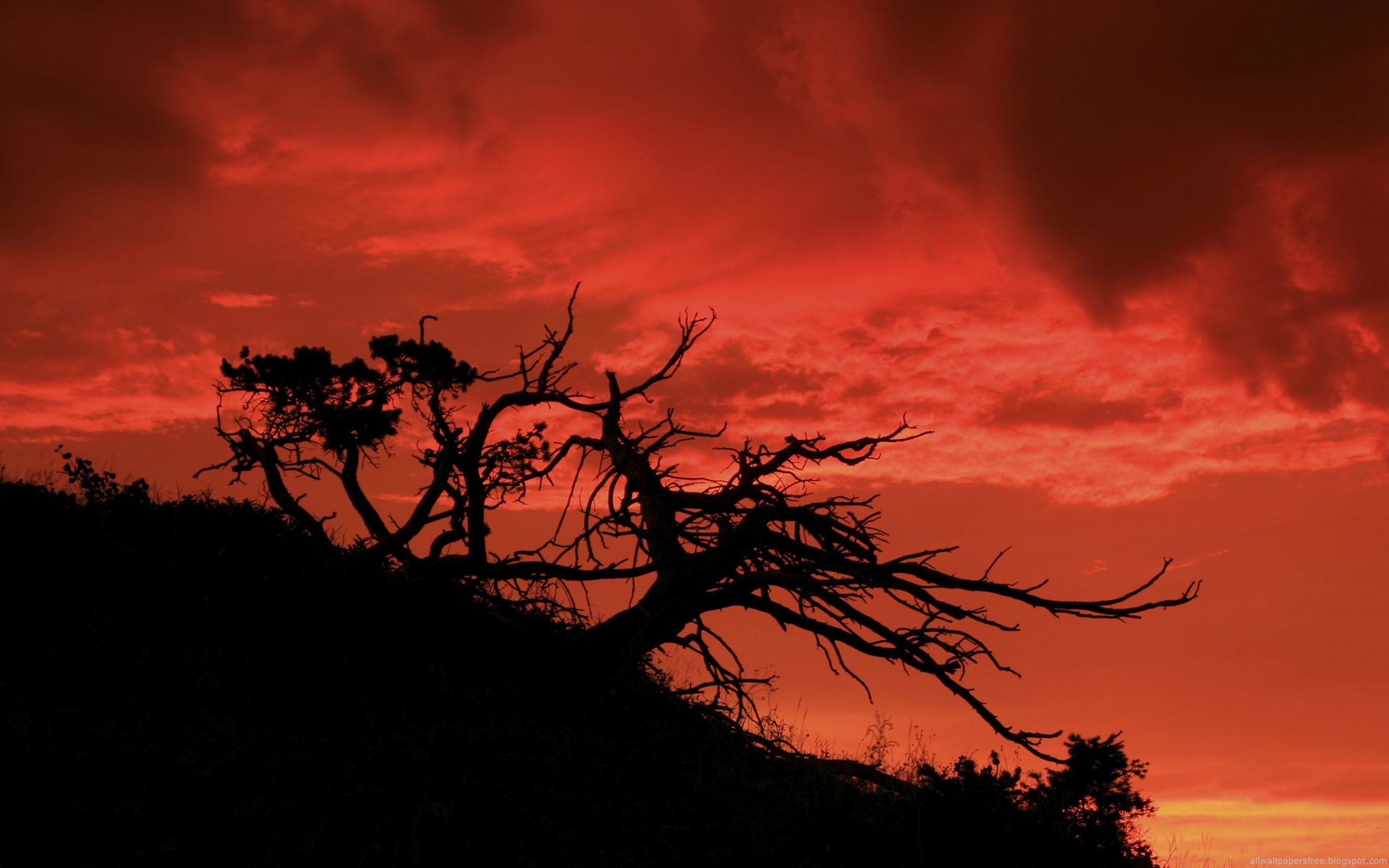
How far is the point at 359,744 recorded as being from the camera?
380 inches

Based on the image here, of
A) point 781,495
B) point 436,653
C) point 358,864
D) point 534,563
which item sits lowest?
point 358,864

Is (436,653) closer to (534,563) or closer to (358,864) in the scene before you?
(534,563)

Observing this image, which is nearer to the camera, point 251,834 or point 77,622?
point 251,834

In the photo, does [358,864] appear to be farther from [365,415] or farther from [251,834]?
[365,415]

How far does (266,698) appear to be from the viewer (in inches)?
401

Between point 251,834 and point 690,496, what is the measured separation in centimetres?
744

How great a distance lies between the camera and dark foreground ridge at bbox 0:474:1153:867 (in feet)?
26.0

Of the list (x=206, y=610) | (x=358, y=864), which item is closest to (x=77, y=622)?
(x=206, y=610)

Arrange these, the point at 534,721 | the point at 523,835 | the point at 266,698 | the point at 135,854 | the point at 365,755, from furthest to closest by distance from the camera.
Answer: the point at 534,721 < the point at 266,698 < the point at 365,755 < the point at 523,835 < the point at 135,854

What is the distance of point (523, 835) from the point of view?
850 centimetres

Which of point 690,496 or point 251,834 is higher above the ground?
point 690,496

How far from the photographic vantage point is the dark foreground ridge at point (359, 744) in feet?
26.0

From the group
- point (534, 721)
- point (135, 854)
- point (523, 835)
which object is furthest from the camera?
point (534, 721)

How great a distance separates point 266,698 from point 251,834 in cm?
271
